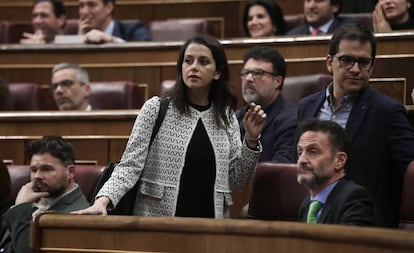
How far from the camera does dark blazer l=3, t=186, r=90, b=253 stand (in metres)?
1.31

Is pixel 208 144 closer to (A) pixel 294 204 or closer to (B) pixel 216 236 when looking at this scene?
(A) pixel 294 204

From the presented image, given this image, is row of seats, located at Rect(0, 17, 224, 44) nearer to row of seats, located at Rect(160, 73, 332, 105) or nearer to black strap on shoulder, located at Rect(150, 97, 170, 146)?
row of seats, located at Rect(160, 73, 332, 105)

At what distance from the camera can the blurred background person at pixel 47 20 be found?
2.21 metres

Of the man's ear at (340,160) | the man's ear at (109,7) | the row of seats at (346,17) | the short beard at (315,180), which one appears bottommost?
the short beard at (315,180)

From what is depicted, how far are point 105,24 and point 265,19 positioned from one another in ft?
1.25

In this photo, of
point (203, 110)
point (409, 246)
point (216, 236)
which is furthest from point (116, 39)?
point (409, 246)

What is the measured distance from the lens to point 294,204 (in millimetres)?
1243

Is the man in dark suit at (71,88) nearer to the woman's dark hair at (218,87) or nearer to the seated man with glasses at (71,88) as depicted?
the seated man with glasses at (71,88)

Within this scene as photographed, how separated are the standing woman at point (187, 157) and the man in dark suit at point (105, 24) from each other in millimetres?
954

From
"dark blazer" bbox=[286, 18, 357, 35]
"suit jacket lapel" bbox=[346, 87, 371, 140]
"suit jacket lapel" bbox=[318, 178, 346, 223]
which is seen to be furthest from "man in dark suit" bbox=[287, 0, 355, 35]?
"suit jacket lapel" bbox=[318, 178, 346, 223]

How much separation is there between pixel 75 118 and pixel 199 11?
2.48 ft

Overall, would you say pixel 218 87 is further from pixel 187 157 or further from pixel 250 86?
pixel 250 86

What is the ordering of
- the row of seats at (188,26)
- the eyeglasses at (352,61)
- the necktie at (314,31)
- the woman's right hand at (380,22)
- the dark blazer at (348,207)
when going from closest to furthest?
1. the dark blazer at (348,207)
2. the eyeglasses at (352,61)
3. the woman's right hand at (380,22)
4. the necktie at (314,31)
5. the row of seats at (188,26)

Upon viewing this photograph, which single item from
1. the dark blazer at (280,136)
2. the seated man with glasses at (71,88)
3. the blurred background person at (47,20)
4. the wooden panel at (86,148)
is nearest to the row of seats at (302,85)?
the dark blazer at (280,136)
